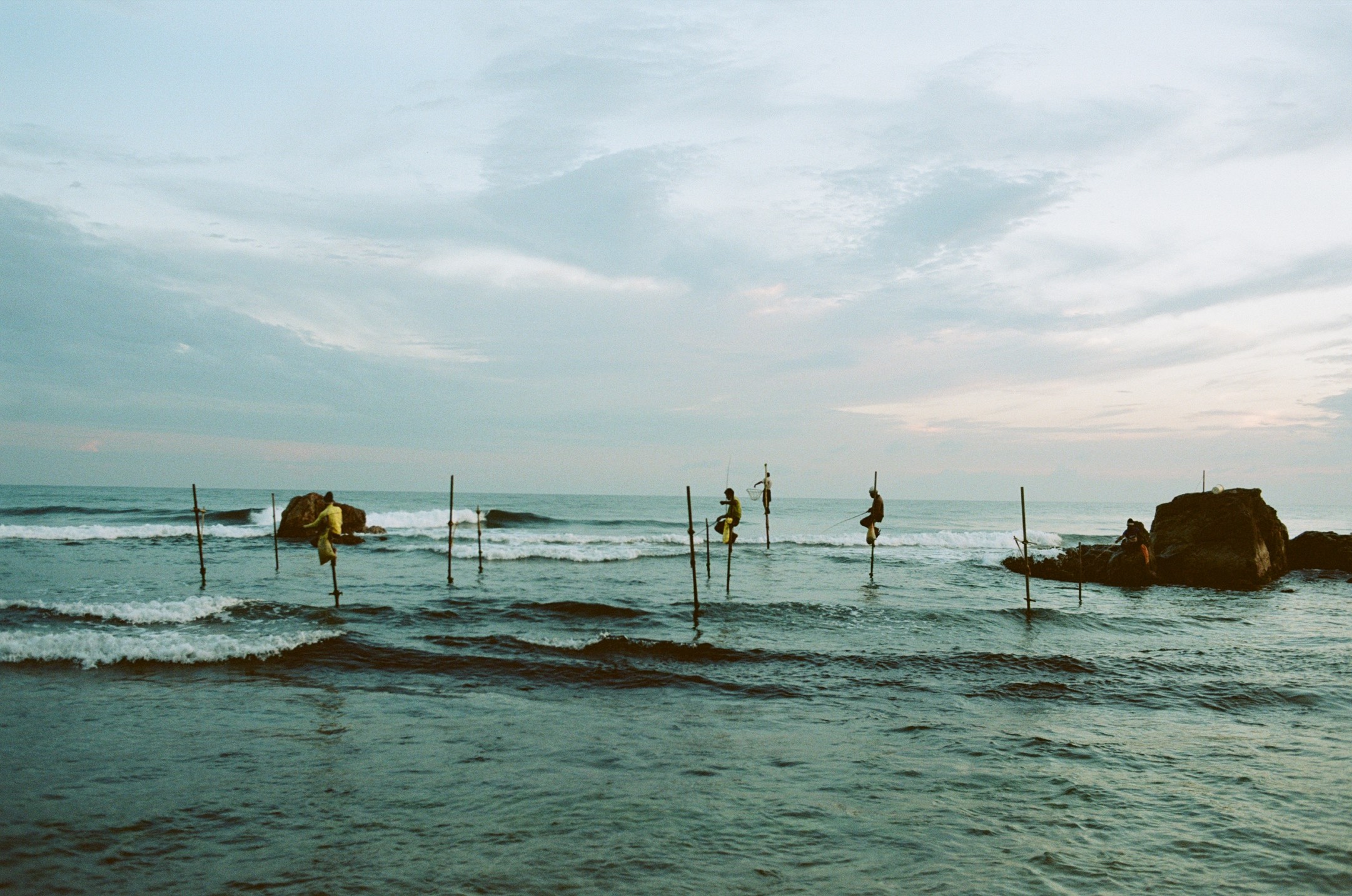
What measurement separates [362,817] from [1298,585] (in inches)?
1198

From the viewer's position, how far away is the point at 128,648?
13.2 m

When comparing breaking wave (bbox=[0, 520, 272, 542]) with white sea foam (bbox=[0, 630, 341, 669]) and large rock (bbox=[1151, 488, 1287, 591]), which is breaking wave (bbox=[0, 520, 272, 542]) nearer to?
white sea foam (bbox=[0, 630, 341, 669])

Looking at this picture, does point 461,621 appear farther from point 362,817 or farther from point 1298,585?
point 1298,585

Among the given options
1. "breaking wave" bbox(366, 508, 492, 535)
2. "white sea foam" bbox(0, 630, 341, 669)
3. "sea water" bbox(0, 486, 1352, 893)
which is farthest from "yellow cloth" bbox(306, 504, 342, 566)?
→ "breaking wave" bbox(366, 508, 492, 535)

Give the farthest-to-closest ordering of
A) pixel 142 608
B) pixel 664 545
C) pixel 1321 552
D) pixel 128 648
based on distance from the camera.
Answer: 1. pixel 664 545
2. pixel 1321 552
3. pixel 142 608
4. pixel 128 648

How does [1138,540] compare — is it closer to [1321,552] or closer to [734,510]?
[1321,552]

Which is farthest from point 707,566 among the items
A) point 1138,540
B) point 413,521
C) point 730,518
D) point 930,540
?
point 413,521

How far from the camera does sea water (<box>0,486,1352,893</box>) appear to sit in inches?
244

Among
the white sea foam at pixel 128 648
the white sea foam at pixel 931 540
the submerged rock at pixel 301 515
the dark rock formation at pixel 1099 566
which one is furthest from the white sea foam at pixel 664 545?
the white sea foam at pixel 128 648

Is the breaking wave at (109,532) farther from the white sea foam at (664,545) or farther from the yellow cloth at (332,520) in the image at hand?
the yellow cloth at (332,520)

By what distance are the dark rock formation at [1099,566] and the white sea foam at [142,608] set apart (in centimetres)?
2464

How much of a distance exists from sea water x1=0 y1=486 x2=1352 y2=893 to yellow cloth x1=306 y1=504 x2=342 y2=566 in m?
1.33

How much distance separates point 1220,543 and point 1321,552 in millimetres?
7758

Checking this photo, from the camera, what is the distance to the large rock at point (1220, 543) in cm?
2577
